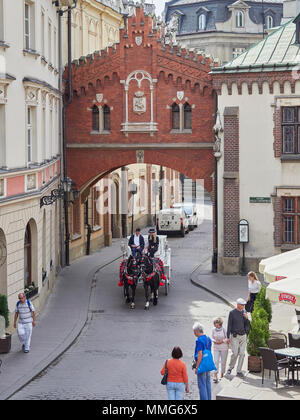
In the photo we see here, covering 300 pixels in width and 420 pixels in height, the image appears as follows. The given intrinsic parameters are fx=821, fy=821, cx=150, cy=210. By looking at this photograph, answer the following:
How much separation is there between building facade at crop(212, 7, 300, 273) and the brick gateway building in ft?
5.10

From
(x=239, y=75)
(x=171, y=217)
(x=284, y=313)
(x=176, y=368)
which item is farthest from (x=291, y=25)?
(x=176, y=368)

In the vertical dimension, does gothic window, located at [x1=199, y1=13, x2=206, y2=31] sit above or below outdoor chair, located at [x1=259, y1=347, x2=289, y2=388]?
above

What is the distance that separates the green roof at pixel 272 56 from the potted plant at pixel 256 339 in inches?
564

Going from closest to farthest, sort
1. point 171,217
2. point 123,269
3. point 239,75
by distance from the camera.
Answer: point 123,269 → point 239,75 → point 171,217

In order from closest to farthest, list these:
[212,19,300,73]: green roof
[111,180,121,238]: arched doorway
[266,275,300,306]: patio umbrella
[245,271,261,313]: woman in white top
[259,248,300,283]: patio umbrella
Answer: [266,275,300,306]: patio umbrella, [259,248,300,283]: patio umbrella, [245,271,261,313]: woman in white top, [212,19,300,73]: green roof, [111,180,121,238]: arched doorway

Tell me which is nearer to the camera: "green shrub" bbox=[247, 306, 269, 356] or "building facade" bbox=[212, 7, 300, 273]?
"green shrub" bbox=[247, 306, 269, 356]

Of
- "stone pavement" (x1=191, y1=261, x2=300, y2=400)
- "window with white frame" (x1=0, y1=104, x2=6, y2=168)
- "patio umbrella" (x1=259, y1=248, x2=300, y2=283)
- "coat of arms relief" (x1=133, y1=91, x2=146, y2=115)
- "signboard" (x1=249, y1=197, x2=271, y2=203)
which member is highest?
"coat of arms relief" (x1=133, y1=91, x2=146, y2=115)

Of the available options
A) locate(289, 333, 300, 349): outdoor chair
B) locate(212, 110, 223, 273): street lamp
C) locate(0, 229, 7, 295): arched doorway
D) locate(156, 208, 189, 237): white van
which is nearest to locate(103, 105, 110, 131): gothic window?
locate(212, 110, 223, 273): street lamp

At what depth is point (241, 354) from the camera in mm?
17031

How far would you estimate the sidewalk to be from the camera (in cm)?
1723

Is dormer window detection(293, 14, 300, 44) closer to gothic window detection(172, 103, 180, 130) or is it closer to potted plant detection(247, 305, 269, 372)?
gothic window detection(172, 103, 180, 130)

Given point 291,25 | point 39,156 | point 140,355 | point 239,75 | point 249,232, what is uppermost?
point 291,25

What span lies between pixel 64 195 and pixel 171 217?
593 inches

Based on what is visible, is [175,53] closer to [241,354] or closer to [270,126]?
[270,126]
